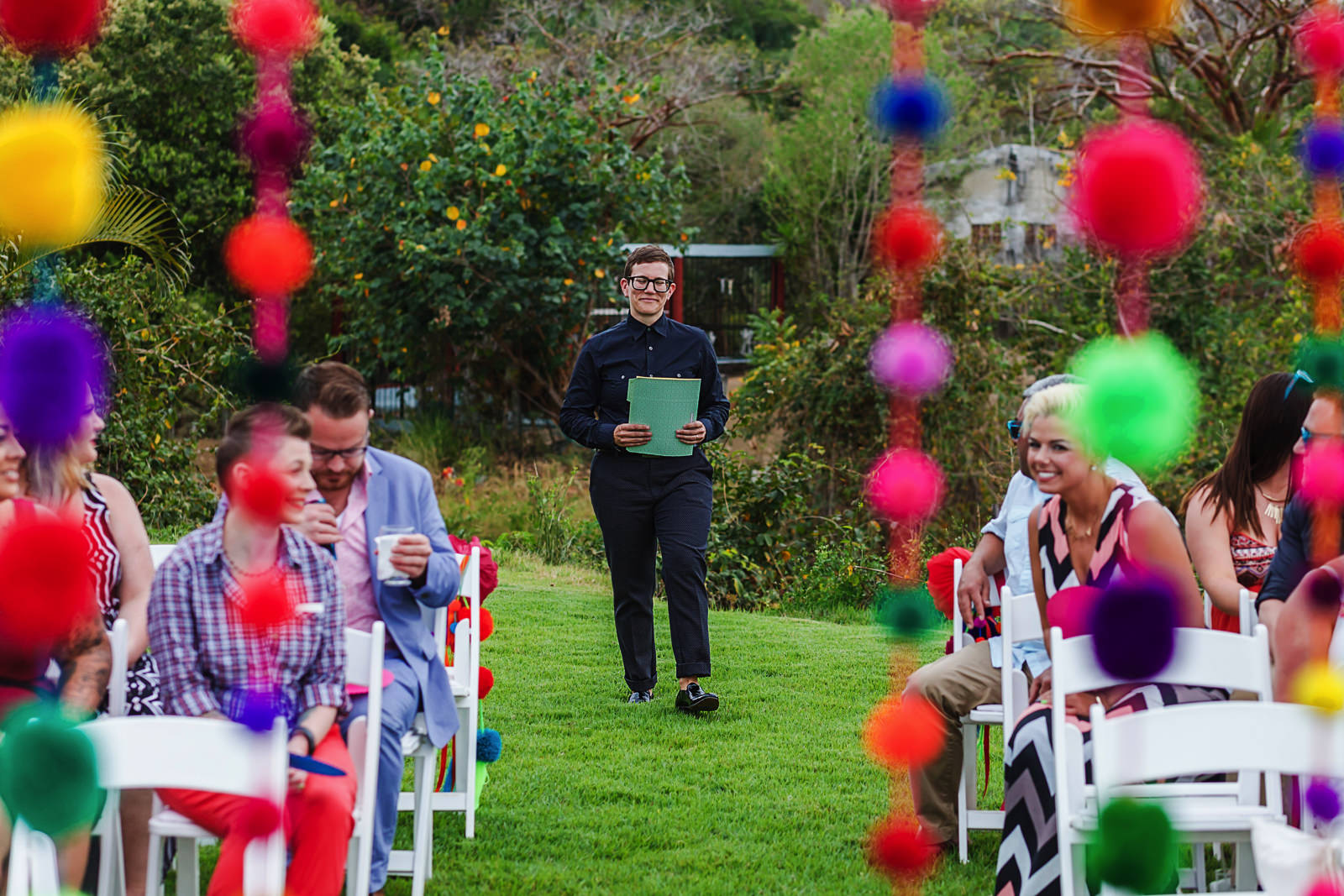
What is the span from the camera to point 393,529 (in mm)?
2686

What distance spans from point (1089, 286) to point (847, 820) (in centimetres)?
615

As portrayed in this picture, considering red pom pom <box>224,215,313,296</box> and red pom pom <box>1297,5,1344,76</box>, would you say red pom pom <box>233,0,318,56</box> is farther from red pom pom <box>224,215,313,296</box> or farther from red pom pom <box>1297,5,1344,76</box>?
red pom pom <box>1297,5,1344,76</box>

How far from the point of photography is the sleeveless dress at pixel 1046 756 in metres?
2.68

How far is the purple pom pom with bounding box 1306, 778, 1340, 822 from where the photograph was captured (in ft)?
6.65

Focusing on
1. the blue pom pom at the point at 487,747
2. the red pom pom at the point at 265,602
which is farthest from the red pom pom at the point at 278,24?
the blue pom pom at the point at 487,747

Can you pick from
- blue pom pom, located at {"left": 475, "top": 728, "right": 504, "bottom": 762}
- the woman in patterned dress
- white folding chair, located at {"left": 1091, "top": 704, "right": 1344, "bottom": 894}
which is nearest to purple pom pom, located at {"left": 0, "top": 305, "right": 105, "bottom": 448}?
the woman in patterned dress

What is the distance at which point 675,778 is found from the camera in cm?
400

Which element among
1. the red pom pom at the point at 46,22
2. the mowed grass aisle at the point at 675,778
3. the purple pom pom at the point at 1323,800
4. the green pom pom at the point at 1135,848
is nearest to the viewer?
the green pom pom at the point at 1135,848

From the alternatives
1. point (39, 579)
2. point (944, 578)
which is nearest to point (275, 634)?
point (39, 579)

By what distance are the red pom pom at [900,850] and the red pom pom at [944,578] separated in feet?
2.01

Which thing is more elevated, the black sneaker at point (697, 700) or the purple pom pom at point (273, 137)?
the purple pom pom at point (273, 137)

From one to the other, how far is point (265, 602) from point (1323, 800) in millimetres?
1890

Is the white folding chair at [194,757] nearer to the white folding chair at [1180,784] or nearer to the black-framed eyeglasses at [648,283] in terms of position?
the white folding chair at [1180,784]

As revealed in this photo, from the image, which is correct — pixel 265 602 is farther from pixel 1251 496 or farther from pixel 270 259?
pixel 1251 496
